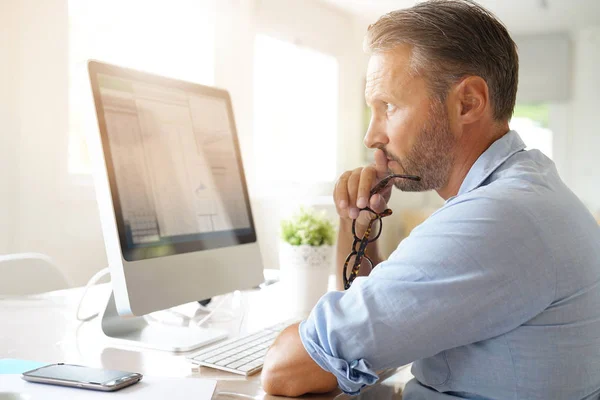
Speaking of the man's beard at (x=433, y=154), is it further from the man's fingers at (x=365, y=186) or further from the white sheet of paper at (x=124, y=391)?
the white sheet of paper at (x=124, y=391)

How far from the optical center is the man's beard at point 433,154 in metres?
1.12

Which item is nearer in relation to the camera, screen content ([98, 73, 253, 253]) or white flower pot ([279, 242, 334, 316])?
screen content ([98, 73, 253, 253])

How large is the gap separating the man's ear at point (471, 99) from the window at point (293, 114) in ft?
11.9

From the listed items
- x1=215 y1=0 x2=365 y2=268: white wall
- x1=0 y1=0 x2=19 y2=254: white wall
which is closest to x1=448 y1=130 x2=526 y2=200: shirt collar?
x1=0 y1=0 x2=19 y2=254: white wall

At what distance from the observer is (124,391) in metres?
0.83

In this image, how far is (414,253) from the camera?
0.84 meters

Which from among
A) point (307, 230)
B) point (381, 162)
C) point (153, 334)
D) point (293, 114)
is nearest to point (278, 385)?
point (153, 334)

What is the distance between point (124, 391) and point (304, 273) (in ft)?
2.63

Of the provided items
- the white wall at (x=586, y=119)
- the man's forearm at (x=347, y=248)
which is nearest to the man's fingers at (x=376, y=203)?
the man's forearm at (x=347, y=248)

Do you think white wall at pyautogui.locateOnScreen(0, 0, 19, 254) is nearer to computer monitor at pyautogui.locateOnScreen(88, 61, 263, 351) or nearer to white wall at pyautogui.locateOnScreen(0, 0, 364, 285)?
white wall at pyautogui.locateOnScreen(0, 0, 364, 285)

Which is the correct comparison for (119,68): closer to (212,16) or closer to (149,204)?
(149,204)

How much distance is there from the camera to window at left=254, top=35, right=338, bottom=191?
4.90 metres

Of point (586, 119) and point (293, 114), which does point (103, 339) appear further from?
point (586, 119)

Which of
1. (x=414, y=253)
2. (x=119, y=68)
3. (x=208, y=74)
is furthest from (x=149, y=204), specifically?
(x=208, y=74)
